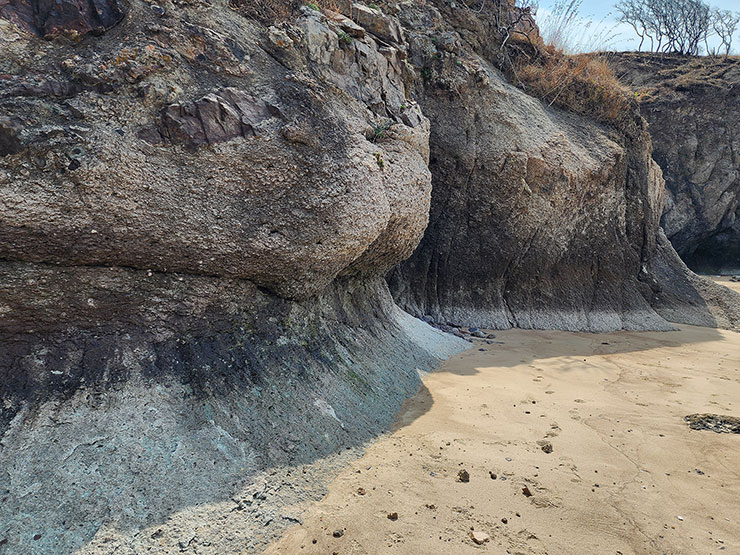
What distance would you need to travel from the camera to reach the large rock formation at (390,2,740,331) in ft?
20.4

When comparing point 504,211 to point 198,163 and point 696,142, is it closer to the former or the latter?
point 198,163

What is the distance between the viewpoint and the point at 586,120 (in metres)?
7.37

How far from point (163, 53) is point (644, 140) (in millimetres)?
7695

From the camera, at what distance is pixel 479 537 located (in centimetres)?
191

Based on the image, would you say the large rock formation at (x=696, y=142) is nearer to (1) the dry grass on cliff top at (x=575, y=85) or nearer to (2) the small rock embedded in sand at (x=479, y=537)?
(1) the dry grass on cliff top at (x=575, y=85)

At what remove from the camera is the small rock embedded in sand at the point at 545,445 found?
2656 millimetres

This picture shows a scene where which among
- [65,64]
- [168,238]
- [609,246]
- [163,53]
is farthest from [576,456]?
[609,246]

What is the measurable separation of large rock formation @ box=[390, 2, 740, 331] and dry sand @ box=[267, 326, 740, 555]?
2.34m

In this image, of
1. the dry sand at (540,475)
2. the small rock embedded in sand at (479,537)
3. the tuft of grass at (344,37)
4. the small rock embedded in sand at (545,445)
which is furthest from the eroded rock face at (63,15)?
the small rock embedded in sand at (545,445)

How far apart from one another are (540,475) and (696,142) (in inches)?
641

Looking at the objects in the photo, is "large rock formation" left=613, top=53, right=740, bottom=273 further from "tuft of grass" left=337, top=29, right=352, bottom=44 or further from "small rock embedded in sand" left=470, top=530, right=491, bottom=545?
"small rock embedded in sand" left=470, top=530, right=491, bottom=545

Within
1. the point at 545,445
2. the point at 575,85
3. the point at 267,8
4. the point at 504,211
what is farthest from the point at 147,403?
the point at 575,85

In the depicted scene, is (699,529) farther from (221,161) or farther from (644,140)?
(644,140)

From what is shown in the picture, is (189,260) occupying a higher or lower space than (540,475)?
higher
